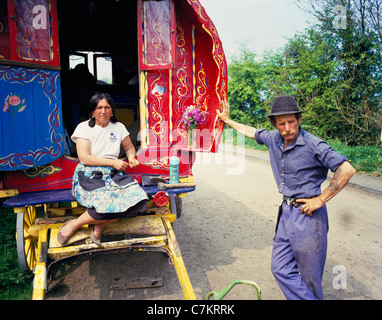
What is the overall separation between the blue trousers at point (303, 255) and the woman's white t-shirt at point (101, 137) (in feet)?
5.91

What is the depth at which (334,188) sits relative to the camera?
2246 millimetres

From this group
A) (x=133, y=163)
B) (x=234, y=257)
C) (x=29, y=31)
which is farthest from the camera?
(x=234, y=257)

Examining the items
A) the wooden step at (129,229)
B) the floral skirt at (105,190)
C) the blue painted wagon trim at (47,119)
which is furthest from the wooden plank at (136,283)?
the blue painted wagon trim at (47,119)

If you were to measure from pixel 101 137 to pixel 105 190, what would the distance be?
56cm

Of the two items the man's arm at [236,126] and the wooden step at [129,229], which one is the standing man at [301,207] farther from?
the wooden step at [129,229]

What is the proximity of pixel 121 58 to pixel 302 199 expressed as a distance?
5.22 meters

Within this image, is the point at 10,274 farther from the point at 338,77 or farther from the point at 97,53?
the point at 338,77

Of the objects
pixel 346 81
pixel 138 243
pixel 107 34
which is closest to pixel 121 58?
pixel 107 34

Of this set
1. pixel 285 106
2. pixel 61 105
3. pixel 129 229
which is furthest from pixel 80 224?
pixel 285 106

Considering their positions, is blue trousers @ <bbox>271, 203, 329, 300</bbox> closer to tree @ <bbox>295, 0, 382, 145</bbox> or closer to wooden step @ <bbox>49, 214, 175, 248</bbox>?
wooden step @ <bbox>49, 214, 175, 248</bbox>

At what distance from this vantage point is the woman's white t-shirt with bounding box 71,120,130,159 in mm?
3008

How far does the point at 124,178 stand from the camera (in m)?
3.10
